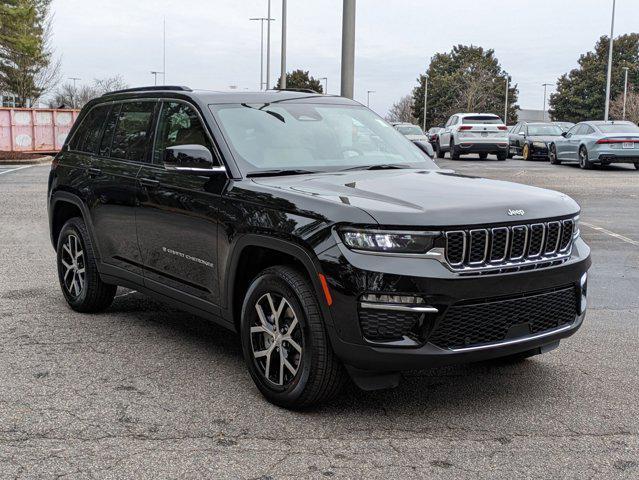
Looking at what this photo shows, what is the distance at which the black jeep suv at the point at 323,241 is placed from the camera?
4086mm

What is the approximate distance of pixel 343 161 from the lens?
546 centimetres

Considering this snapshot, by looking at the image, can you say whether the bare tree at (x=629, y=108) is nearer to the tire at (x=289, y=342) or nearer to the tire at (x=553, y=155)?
the tire at (x=553, y=155)

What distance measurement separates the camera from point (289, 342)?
177 inches

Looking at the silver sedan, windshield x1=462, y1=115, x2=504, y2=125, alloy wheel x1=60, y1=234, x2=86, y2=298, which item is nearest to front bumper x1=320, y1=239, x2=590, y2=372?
alloy wheel x1=60, y1=234, x2=86, y2=298

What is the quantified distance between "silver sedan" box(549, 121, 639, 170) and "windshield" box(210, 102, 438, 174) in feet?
68.3

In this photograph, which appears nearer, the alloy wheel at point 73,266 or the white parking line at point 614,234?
the alloy wheel at point 73,266

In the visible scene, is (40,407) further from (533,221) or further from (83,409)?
(533,221)

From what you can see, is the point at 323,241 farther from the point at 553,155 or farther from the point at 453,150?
the point at 453,150

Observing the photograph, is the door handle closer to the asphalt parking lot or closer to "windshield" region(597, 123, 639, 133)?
the asphalt parking lot

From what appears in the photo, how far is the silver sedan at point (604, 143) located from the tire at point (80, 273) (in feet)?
69.8

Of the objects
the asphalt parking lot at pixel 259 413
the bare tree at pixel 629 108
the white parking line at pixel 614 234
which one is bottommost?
the asphalt parking lot at pixel 259 413

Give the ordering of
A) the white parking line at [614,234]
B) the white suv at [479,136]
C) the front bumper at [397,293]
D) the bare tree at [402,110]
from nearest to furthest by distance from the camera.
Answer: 1. the front bumper at [397,293]
2. the white parking line at [614,234]
3. the white suv at [479,136]
4. the bare tree at [402,110]

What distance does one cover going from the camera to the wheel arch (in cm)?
424

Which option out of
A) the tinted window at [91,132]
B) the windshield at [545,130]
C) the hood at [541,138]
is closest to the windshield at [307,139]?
the tinted window at [91,132]
